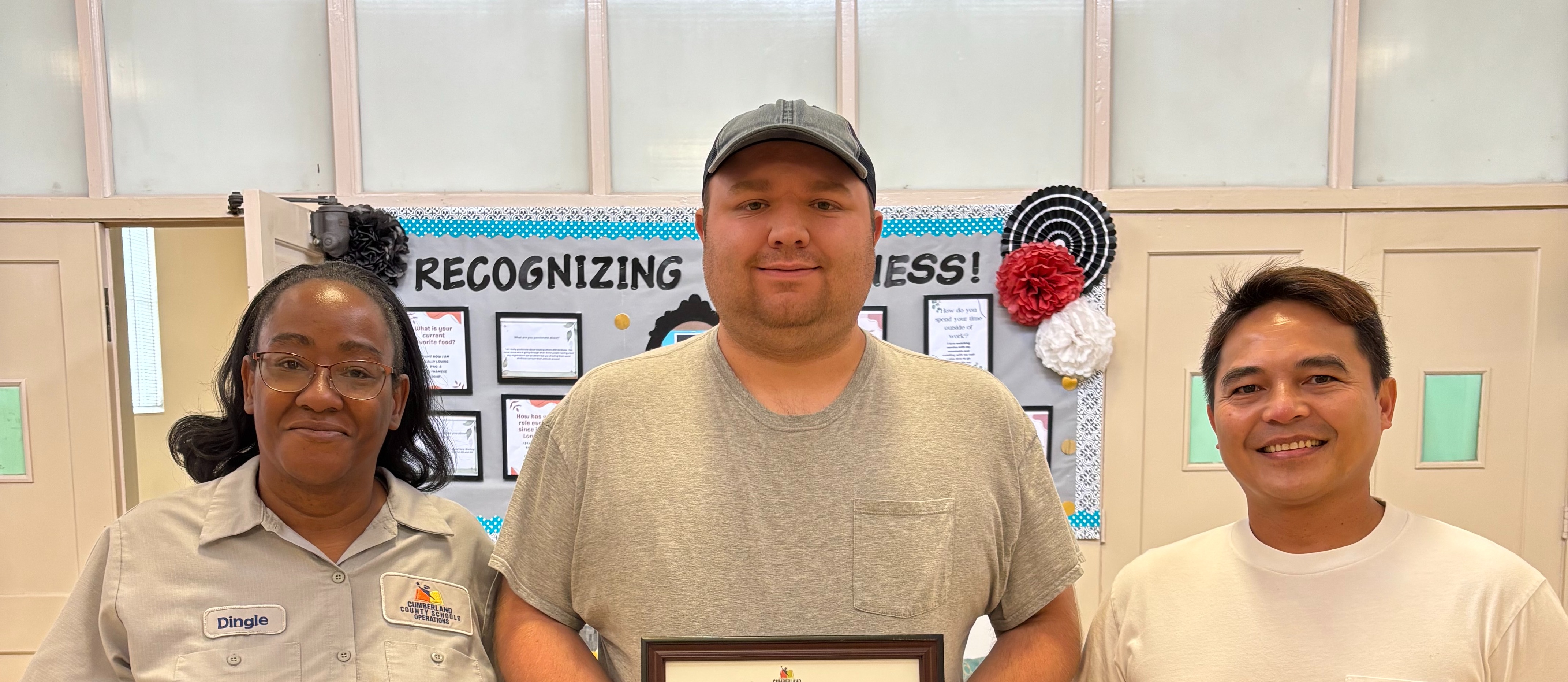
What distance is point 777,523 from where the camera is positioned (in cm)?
108

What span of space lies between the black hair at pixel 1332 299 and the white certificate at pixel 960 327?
63.4 inches

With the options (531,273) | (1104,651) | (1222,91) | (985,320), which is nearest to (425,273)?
(531,273)

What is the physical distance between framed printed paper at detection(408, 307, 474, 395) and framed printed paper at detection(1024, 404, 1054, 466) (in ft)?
6.98

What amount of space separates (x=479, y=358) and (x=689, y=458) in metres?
2.03

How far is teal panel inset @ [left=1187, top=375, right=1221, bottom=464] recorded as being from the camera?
2.85 metres

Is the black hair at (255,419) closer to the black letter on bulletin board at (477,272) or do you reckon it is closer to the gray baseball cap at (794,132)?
the gray baseball cap at (794,132)

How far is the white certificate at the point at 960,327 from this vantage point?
2.82 metres

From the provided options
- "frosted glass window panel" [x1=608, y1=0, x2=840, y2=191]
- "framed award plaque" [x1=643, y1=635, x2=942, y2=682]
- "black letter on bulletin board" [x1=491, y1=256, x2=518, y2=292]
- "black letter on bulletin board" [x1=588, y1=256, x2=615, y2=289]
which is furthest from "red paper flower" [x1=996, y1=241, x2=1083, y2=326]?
"framed award plaque" [x1=643, y1=635, x2=942, y2=682]

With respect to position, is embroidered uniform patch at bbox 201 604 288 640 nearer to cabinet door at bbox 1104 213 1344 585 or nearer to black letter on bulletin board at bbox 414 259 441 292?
black letter on bulletin board at bbox 414 259 441 292

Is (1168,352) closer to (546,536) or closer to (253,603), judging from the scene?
(546,536)

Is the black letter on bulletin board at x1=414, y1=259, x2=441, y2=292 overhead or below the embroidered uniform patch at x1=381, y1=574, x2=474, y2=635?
overhead

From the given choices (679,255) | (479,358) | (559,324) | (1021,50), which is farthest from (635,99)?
(1021,50)

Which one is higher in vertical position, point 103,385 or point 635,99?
point 635,99

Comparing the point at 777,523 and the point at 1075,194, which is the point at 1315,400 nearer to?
the point at 777,523
